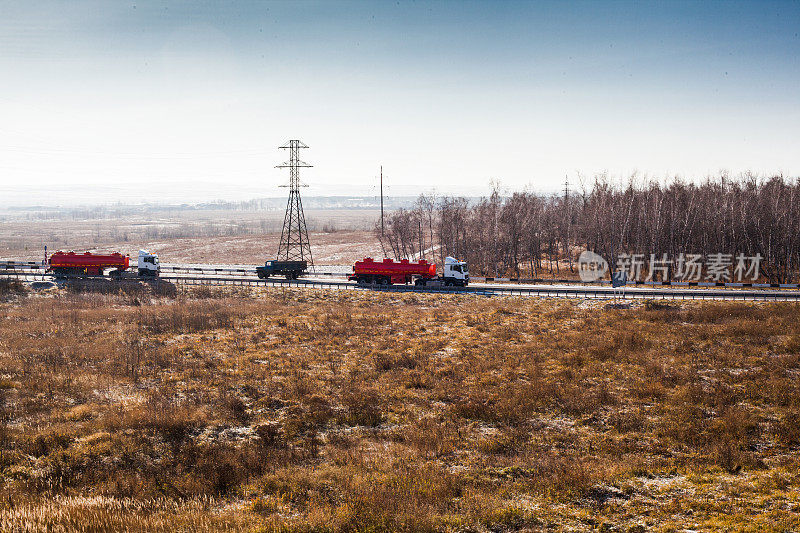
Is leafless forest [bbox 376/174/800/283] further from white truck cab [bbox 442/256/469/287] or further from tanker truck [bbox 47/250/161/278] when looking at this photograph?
tanker truck [bbox 47/250/161/278]

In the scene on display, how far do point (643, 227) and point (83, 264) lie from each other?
63066 millimetres

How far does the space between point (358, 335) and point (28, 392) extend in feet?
53.6

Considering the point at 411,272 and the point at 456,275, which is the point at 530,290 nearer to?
the point at 456,275

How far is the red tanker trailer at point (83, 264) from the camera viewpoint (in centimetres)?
4769

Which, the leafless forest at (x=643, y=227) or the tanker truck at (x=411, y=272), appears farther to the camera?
the leafless forest at (x=643, y=227)

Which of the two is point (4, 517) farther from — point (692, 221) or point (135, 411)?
point (692, 221)

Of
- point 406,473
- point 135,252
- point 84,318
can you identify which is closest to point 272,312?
point 84,318

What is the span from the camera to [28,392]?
19547 mm

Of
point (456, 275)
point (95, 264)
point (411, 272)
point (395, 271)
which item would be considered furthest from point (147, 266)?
point (456, 275)

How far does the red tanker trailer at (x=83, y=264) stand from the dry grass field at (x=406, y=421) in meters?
15.1

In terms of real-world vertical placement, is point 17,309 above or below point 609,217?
below

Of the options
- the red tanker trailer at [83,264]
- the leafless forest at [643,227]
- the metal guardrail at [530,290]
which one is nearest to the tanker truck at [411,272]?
the metal guardrail at [530,290]

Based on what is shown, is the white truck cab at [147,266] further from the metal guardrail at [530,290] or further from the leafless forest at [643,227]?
the leafless forest at [643,227]

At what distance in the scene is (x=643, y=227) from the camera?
192 feet
